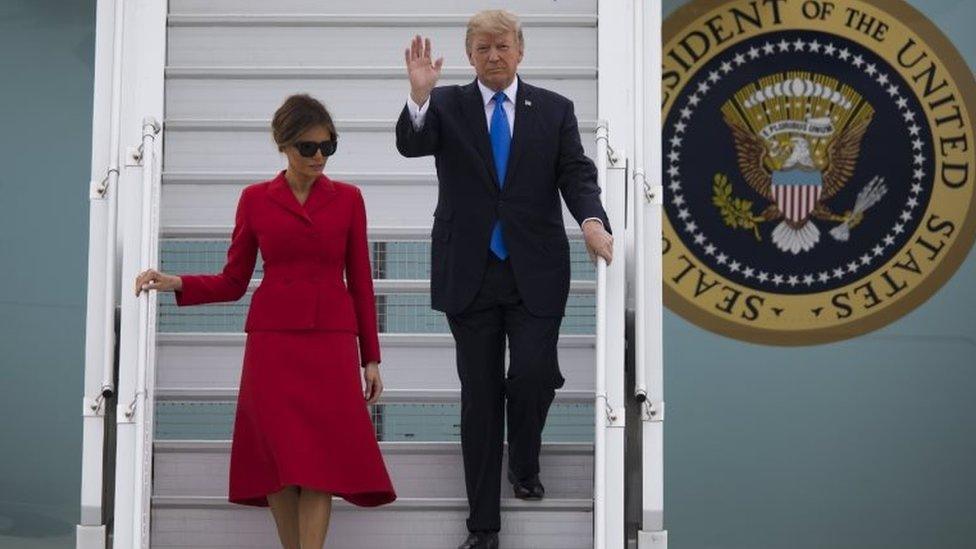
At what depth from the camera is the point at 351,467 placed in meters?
6.21

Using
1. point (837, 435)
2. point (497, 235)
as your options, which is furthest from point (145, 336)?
point (837, 435)

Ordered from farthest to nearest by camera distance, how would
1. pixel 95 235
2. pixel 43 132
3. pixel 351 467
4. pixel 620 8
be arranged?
pixel 43 132, pixel 620 8, pixel 95 235, pixel 351 467

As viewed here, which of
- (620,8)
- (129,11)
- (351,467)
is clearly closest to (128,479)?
(351,467)

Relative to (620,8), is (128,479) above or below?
below

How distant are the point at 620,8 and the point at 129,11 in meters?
1.77

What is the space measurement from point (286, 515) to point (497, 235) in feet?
3.62

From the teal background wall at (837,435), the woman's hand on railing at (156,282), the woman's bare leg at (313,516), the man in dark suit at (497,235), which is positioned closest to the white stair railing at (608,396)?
the man in dark suit at (497,235)

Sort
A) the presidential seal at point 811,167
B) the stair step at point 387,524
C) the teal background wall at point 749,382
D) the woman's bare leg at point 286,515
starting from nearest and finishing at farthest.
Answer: the woman's bare leg at point 286,515 < the stair step at point 387,524 < the teal background wall at point 749,382 < the presidential seal at point 811,167

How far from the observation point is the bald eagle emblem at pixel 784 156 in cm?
955

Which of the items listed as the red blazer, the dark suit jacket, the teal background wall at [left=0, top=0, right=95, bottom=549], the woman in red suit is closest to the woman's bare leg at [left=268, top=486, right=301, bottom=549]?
the woman in red suit

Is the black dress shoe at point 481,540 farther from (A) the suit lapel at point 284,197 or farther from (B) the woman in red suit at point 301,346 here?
(A) the suit lapel at point 284,197

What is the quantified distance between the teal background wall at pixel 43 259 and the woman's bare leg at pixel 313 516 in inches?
130

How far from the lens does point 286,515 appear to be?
620 cm

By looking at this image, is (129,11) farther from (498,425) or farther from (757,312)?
(757,312)
